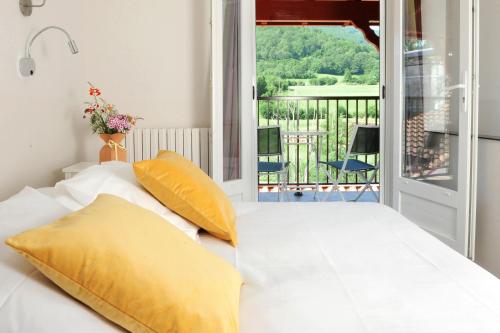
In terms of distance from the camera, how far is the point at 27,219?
133 cm

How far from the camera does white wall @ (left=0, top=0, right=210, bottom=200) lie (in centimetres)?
292

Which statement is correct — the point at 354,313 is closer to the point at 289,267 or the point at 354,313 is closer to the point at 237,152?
the point at 289,267

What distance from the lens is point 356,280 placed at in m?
1.56

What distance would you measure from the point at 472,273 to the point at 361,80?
24.5 feet

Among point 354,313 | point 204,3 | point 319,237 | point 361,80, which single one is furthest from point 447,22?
point 361,80

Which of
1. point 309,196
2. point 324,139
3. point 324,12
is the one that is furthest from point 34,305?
point 324,139

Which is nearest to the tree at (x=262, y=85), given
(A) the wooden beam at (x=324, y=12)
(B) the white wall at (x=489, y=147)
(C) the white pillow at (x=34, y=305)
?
(A) the wooden beam at (x=324, y=12)

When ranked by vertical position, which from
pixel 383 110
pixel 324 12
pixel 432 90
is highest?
pixel 324 12

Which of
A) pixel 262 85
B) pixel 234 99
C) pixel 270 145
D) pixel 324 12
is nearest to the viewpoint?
pixel 234 99

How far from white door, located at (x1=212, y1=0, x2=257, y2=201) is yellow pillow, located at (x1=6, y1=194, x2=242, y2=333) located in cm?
280

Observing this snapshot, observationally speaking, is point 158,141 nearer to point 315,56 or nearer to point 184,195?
point 184,195

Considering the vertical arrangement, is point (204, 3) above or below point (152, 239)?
above

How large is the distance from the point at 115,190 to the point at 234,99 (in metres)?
2.37

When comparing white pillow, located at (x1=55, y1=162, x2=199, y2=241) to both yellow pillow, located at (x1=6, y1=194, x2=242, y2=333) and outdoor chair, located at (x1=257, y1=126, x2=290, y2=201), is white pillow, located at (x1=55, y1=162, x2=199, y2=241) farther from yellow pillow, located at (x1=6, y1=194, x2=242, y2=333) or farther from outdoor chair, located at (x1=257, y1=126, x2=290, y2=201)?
outdoor chair, located at (x1=257, y1=126, x2=290, y2=201)
